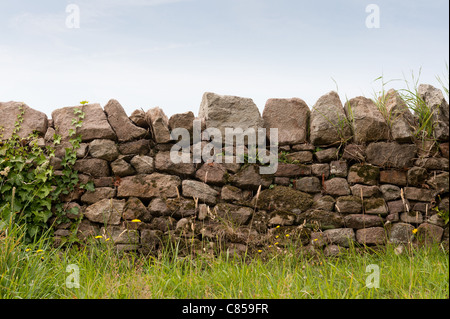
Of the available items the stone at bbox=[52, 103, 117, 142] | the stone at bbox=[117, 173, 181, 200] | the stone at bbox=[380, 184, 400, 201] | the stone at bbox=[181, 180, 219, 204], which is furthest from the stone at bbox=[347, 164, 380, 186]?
the stone at bbox=[52, 103, 117, 142]

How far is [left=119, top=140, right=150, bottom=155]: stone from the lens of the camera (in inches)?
173

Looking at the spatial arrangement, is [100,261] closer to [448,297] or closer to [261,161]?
[261,161]

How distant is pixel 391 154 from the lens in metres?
4.34

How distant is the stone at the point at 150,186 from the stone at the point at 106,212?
123 millimetres

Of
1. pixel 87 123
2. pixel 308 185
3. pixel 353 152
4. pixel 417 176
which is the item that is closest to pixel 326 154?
pixel 353 152

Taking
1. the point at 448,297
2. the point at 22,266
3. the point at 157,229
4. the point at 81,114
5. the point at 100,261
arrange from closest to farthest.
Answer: the point at 448,297 → the point at 22,266 → the point at 100,261 → the point at 157,229 → the point at 81,114

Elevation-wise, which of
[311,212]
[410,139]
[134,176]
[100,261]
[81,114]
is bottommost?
[100,261]

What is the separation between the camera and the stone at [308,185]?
14.1 ft

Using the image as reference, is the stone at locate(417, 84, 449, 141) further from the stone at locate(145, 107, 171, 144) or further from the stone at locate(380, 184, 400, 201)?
the stone at locate(145, 107, 171, 144)

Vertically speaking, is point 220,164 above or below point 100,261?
above

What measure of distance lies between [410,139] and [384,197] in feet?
2.32

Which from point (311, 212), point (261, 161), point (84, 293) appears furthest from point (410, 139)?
point (84, 293)

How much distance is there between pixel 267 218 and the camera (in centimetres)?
421

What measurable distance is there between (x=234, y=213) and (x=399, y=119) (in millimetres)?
2101
